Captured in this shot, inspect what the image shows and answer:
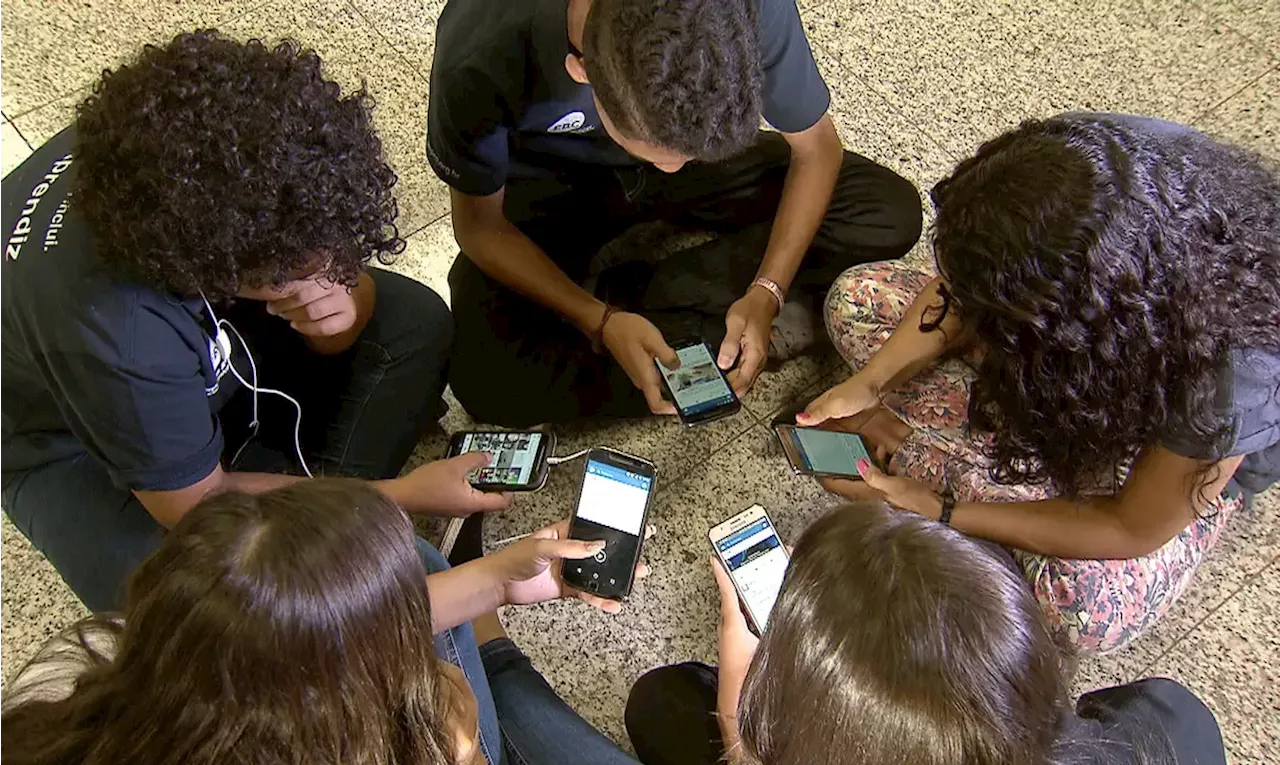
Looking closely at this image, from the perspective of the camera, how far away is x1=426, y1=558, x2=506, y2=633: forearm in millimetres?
978

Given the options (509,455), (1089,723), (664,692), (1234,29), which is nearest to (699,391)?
(509,455)

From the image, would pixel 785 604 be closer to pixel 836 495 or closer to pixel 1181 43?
pixel 836 495

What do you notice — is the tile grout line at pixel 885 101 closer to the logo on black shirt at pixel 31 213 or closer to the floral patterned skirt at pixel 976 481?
the floral patterned skirt at pixel 976 481

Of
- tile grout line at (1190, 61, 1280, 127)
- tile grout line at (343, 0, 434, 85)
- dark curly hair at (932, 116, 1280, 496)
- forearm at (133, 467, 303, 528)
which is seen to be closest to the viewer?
dark curly hair at (932, 116, 1280, 496)

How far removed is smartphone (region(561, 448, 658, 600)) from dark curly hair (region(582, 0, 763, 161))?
405 millimetres

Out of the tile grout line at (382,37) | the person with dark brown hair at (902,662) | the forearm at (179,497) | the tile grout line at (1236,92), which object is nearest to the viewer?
the person with dark brown hair at (902,662)

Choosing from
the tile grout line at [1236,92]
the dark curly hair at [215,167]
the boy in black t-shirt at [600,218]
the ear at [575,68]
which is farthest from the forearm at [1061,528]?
the tile grout line at [1236,92]

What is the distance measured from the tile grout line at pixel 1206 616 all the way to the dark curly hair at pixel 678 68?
0.82m

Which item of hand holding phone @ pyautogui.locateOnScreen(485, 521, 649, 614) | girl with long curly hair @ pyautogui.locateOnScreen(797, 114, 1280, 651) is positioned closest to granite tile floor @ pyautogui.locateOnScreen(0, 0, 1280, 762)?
hand holding phone @ pyautogui.locateOnScreen(485, 521, 649, 614)

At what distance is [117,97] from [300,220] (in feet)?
0.59

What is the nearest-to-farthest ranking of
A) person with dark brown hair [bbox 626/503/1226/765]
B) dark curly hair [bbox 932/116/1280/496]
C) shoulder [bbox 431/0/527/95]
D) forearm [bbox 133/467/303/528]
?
1. person with dark brown hair [bbox 626/503/1226/765]
2. dark curly hair [bbox 932/116/1280/496]
3. forearm [bbox 133/467/303/528]
4. shoulder [bbox 431/0/527/95]

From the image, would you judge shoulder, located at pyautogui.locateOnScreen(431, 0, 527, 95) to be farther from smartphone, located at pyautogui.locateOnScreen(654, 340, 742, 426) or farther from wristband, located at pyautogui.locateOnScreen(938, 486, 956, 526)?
wristband, located at pyautogui.locateOnScreen(938, 486, 956, 526)

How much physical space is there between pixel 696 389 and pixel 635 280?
0.24 metres

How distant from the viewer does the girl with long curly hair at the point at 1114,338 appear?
0.76 meters
